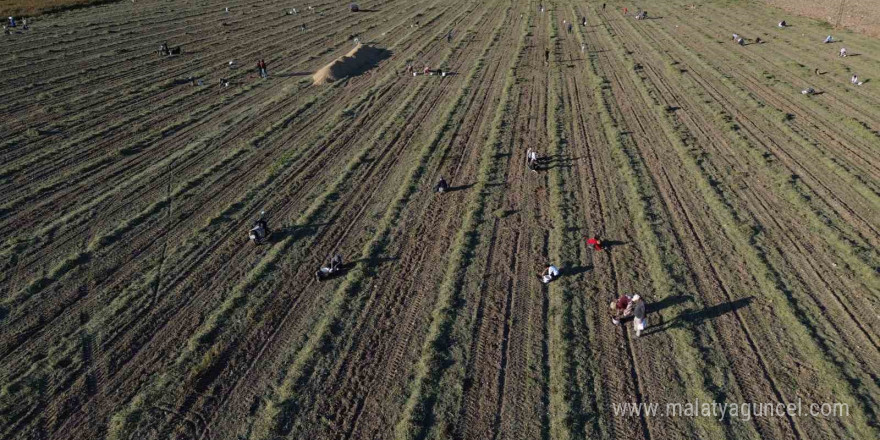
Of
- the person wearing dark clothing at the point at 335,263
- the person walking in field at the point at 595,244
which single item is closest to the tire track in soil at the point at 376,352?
the person wearing dark clothing at the point at 335,263

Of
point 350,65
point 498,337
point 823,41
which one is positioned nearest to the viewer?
point 498,337

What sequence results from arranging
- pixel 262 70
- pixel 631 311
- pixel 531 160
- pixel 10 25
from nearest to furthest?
1. pixel 631 311
2. pixel 531 160
3. pixel 262 70
4. pixel 10 25

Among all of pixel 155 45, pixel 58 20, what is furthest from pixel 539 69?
pixel 58 20

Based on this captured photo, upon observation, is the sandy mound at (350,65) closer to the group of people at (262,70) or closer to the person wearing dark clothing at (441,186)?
the group of people at (262,70)

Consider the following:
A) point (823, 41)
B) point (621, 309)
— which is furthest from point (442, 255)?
point (823, 41)

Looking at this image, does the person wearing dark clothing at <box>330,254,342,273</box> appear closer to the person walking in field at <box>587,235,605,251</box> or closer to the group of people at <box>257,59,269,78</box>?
the person walking in field at <box>587,235,605,251</box>

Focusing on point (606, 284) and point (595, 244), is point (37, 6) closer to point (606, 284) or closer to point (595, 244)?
point (595, 244)
